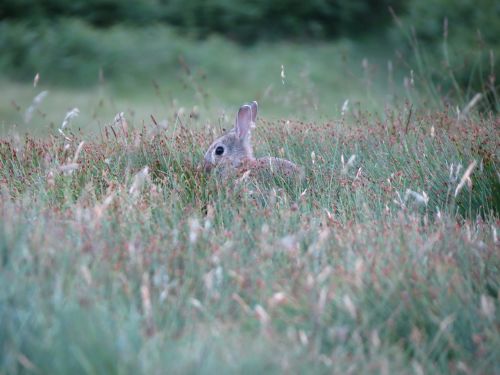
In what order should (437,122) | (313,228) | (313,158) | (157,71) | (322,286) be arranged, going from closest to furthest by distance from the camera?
1. (322,286)
2. (313,228)
3. (313,158)
4. (437,122)
5. (157,71)

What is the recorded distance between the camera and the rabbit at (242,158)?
17.3 feet

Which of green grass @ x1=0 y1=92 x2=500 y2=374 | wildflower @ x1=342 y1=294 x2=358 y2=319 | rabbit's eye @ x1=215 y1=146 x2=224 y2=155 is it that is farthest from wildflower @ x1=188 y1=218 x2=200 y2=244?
rabbit's eye @ x1=215 y1=146 x2=224 y2=155

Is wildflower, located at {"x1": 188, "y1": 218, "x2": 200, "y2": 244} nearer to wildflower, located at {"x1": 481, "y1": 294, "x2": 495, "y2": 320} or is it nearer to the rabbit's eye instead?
wildflower, located at {"x1": 481, "y1": 294, "x2": 495, "y2": 320}

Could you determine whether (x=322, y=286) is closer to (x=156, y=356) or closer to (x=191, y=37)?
(x=156, y=356)

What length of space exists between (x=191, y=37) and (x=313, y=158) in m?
13.5

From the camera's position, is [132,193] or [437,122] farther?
[437,122]

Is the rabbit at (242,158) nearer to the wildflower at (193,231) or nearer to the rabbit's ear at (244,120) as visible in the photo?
the rabbit's ear at (244,120)

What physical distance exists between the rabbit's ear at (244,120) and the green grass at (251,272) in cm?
116

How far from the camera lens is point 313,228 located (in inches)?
157

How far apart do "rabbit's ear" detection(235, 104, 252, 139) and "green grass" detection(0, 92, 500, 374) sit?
116 centimetres

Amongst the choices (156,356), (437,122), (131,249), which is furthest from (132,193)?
(437,122)

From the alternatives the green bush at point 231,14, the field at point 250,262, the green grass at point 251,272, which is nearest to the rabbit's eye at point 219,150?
the field at point 250,262

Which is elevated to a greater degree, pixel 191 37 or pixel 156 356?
pixel 156 356

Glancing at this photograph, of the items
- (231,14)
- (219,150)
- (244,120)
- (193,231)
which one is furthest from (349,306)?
(231,14)
